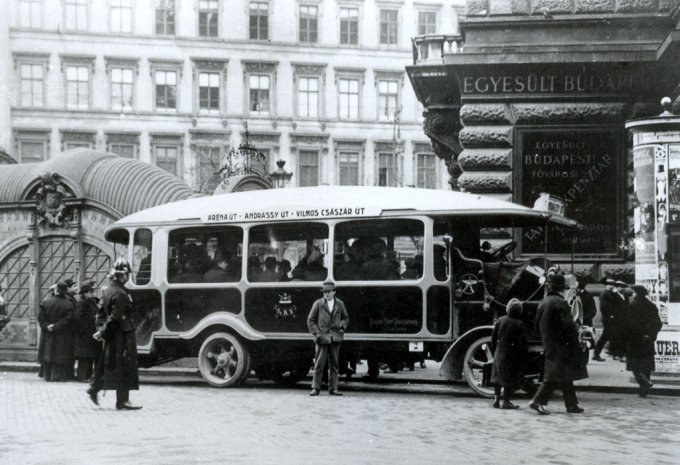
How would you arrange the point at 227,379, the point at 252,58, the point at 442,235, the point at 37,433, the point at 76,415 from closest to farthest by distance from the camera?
the point at 37,433
the point at 76,415
the point at 442,235
the point at 227,379
the point at 252,58

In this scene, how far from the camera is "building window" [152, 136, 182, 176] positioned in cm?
5519

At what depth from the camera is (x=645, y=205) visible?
15914 millimetres

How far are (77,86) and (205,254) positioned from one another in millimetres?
39598

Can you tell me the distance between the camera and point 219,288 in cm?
1708

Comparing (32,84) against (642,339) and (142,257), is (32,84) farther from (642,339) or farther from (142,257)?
(642,339)

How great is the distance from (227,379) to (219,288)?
1.40 m

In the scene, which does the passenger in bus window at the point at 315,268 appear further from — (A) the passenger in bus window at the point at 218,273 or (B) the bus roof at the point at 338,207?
(A) the passenger in bus window at the point at 218,273

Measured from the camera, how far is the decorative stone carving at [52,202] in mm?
21969

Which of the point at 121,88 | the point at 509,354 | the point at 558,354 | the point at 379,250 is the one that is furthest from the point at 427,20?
the point at 558,354

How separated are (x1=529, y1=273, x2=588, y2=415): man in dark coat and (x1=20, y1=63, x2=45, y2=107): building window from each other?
4524 cm

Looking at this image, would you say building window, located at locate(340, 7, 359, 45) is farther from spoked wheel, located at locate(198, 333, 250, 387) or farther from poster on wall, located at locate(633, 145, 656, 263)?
poster on wall, located at locate(633, 145, 656, 263)

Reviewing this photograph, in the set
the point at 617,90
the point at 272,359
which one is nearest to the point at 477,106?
the point at 617,90

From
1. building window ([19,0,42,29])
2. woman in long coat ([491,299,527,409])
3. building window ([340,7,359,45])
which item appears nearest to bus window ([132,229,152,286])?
woman in long coat ([491,299,527,409])

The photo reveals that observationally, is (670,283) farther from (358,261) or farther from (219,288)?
(219,288)
